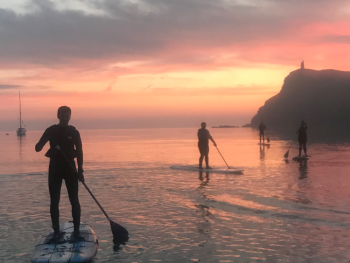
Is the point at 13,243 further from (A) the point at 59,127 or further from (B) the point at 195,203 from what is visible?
(B) the point at 195,203

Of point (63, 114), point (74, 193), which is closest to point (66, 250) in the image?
point (74, 193)

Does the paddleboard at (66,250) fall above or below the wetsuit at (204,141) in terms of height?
below

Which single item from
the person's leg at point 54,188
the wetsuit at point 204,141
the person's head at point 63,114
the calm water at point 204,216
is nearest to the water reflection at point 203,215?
the calm water at point 204,216

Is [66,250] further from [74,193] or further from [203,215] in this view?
[203,215]

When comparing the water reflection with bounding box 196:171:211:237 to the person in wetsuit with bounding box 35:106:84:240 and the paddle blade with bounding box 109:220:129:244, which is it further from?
the person in wetsuit with bounding box 35:106:84:240

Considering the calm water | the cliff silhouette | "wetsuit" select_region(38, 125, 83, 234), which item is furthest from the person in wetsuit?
the cliff silhouette

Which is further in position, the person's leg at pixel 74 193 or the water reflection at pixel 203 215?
the water reflection at pixel 203 215

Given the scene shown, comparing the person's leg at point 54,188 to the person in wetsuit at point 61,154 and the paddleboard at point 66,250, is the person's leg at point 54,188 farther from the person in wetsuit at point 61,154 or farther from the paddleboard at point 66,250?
the paddleboard at point 66,250

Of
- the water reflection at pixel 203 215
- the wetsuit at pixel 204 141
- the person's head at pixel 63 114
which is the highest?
the person's head at pixel 63 114

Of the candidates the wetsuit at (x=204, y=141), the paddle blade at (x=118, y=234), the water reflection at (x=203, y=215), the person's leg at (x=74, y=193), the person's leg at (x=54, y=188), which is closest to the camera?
the person's leg at (x=54, y=188)

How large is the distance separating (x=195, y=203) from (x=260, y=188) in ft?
10.7

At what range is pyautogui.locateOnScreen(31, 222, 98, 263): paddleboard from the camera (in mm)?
5918

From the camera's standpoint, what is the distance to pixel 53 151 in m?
6.66

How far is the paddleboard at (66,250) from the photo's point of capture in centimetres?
592
